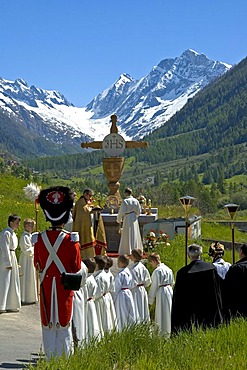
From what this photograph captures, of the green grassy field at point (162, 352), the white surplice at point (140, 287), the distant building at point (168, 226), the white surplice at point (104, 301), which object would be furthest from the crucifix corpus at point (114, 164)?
the green grassy field at point (162, 352)

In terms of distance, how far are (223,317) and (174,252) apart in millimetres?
10735

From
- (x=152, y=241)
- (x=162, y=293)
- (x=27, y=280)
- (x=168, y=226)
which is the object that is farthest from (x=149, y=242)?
(x=162, y=293)

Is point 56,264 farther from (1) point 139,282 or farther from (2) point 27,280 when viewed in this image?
(2) point 27,280

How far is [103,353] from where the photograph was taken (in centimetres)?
758

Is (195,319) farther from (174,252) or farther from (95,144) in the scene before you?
(95,144)

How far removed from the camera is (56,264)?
8594 millimetres

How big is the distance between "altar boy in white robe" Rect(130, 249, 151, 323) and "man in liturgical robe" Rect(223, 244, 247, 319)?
5.94ft

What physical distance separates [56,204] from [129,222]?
37.7 feet

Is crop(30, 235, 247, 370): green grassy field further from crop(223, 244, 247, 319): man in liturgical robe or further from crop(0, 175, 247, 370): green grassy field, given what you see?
crop(223, 244, 247, 319): man in liturgical robe

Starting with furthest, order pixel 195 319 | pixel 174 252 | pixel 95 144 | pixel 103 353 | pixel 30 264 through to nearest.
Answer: pixel 95 144 → pixel 174 252 → pixel 30 264 → pixel 195 319 → pixel 103 353

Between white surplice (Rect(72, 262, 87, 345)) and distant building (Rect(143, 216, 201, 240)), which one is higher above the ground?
distant building (Rect(143, 216, 201, 240))

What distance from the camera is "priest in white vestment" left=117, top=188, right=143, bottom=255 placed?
1967 centimetres

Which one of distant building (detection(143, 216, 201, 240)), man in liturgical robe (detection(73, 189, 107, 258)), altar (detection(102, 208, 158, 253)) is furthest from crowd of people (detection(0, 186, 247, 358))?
distant building (detection(143, 216, 201, 240))

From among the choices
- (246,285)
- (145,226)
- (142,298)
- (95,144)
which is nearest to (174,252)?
(145,226)
